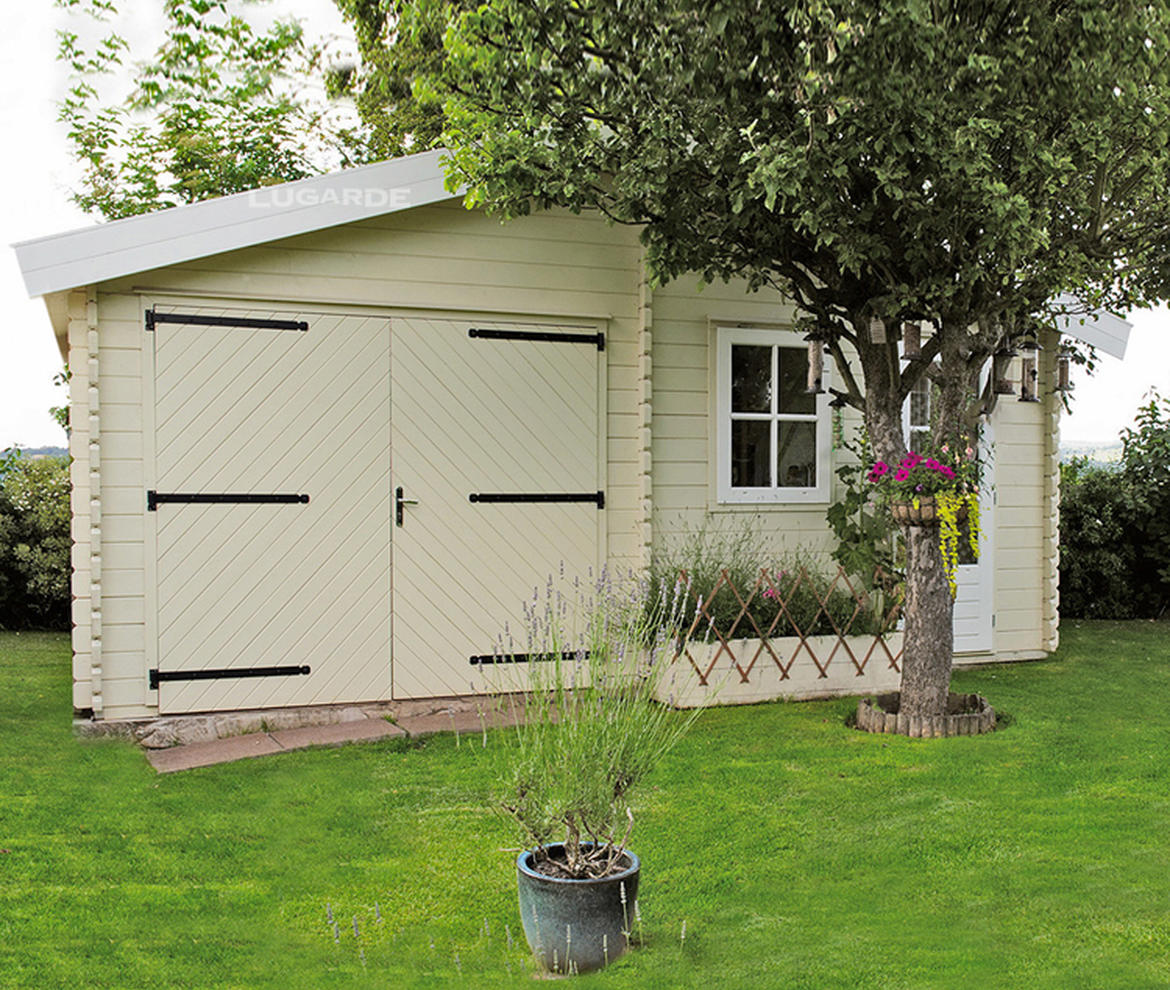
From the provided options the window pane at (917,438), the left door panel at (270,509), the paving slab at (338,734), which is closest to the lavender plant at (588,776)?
the paving slab at (338,734)

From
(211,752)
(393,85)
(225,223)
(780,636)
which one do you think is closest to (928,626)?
(780,636)

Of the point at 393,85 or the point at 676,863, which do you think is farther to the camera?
the point at 393,85

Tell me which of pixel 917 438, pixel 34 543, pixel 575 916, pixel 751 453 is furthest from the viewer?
pixel 34 543

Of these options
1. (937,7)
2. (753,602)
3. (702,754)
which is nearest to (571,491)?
(753,602)

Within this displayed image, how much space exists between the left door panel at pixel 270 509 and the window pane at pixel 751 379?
7.49ft

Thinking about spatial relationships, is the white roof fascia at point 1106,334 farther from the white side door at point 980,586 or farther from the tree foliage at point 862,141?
the tree foliage at point 862,141

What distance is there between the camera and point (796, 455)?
7379 mm

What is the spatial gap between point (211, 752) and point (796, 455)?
13.3ft

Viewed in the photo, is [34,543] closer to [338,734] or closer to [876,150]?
[338,734]

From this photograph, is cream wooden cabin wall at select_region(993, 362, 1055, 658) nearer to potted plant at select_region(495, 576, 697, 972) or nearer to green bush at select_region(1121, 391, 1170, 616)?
green bush at select_region(1121, 391, 1170, 616)

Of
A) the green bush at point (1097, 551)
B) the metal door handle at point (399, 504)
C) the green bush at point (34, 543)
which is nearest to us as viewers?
the metal door handle at point (399, 504)

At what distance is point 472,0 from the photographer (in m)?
5.75

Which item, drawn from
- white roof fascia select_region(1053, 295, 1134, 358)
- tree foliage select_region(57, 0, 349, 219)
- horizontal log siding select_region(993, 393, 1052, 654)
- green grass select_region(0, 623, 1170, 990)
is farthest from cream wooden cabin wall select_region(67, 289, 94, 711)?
tree foliage select_region(57, 0, 349, 219)

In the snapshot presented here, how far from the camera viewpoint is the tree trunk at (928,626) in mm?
5953
